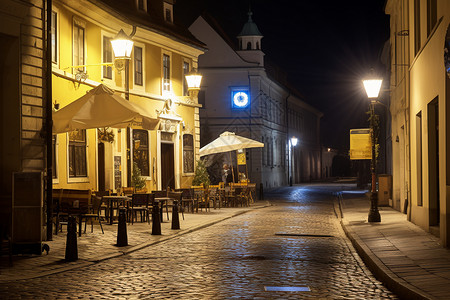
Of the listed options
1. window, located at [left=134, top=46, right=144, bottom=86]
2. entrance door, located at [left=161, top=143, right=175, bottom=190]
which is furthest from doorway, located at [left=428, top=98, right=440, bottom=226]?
entrance door, located at [left=161, top=143, right=175, bottom=190]

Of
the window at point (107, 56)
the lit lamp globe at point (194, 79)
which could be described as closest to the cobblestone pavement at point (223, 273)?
the window at point (107, 56)

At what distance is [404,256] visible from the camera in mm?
11508

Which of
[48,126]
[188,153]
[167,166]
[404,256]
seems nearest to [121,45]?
[48,126]

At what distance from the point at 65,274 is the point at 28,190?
244 cm

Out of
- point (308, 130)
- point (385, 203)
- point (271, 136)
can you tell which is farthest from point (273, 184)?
point (385, 203)

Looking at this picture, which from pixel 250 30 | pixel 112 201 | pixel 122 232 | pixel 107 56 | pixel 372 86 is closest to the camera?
pixel 122 232

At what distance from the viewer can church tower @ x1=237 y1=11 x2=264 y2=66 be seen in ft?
171

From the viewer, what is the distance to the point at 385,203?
88.9 ft

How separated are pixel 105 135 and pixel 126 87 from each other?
2834 mm

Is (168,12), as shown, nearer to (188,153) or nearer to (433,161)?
(188,153)

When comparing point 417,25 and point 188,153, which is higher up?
point 417,25

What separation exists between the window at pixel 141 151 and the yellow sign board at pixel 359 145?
835 cm

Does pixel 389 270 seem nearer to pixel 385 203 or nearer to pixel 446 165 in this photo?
pixel 446 165

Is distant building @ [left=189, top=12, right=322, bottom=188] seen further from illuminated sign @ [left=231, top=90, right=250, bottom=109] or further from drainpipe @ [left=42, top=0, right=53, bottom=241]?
drainpipe @ [left=42, top=0, right=53, bottom=241]
